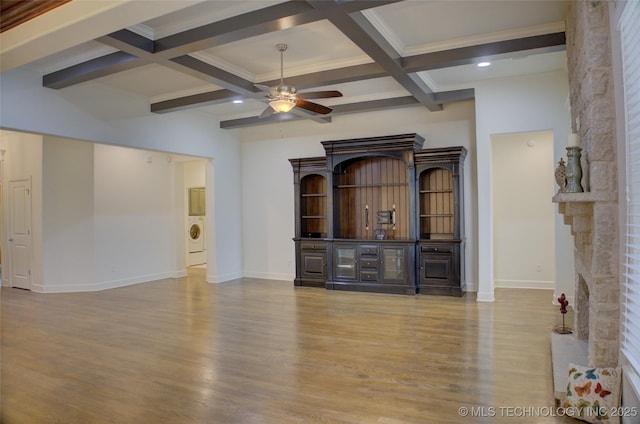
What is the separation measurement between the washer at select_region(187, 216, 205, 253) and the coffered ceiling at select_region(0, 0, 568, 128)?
15.6 ft

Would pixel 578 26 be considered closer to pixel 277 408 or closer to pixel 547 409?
pixel 547 409

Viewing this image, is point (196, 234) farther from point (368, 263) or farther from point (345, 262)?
point (368, 263)

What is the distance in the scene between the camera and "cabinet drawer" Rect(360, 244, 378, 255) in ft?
23.3

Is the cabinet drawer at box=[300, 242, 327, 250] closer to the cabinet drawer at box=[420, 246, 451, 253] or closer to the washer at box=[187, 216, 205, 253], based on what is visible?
the cabinet drawer at box=[420, 246, 451, 253]

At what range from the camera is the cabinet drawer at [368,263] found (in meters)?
7.11

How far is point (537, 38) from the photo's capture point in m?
4.55

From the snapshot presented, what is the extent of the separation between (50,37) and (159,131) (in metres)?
4.09

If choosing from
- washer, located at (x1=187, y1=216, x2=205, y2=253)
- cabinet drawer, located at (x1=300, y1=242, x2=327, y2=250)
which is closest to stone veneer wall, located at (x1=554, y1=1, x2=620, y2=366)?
cabinet drawer, located at (x1=300, y1=242, x2=327, y2=250)

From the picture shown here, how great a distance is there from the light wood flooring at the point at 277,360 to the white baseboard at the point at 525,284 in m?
0.77

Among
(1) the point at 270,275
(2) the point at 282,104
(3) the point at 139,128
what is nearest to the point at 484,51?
(2) the point at 282,104

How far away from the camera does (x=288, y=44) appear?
16.0 feet

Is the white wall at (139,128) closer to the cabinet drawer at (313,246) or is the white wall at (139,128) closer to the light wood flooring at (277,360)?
the cabinet drawer at (313,246)

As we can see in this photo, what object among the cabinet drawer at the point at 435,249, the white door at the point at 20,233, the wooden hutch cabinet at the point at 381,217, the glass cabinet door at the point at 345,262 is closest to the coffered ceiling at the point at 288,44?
the wooden hutch cabinet at the point at 381,217

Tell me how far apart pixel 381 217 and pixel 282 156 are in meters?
2.41
